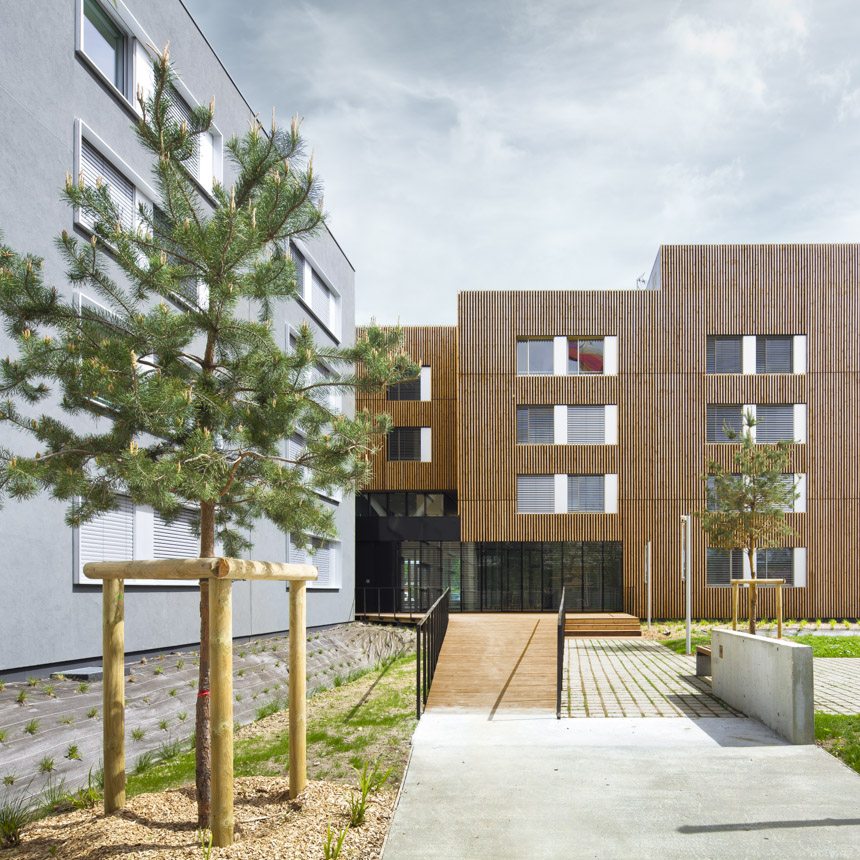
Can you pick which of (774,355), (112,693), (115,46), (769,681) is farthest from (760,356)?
(112,693)

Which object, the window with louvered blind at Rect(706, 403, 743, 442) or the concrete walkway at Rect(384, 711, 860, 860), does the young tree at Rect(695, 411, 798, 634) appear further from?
the concrete walkway at Rect(384, 711, 860, 860)

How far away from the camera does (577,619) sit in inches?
968

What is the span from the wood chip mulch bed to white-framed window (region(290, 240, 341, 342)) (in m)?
16.7

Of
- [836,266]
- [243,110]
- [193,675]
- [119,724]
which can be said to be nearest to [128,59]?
[243,110]

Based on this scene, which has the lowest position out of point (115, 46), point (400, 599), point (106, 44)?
point (400, 599)

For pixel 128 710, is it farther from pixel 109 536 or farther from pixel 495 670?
pixel 495 670

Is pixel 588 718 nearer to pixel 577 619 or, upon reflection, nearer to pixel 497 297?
pixel 577 619

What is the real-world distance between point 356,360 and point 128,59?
10894 mm

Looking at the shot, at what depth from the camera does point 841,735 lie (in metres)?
8.58

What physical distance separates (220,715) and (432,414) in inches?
1032

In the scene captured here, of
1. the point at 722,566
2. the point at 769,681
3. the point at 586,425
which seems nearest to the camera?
the point at 769,681

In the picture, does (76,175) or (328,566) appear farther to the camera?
(328,566)

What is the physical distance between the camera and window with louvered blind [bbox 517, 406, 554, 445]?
29.0 metres

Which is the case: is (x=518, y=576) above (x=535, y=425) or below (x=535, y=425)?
below
